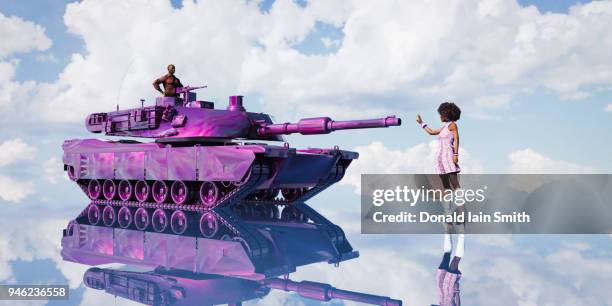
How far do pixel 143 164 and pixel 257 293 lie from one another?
11.7 meters

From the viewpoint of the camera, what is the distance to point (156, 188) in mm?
19016

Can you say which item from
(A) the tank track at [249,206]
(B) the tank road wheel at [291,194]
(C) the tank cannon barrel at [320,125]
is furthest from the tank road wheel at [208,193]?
(B) the tank road wheel at [291,194]

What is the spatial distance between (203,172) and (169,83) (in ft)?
13.0

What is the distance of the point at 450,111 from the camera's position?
12.0 metres

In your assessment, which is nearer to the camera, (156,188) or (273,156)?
(273,156)

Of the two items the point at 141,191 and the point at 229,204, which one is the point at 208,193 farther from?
the point at 141,191

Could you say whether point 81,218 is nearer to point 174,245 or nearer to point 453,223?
point 174,245

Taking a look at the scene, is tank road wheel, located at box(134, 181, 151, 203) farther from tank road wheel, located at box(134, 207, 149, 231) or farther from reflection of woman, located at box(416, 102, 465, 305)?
reflection of woman, located at box(416, 102, 465, 305)

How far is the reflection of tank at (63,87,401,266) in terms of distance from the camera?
15125mm

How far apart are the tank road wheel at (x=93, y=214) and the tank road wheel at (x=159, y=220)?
4.94 feet

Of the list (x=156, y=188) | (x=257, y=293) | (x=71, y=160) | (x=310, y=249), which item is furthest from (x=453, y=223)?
(x=71, y=160)

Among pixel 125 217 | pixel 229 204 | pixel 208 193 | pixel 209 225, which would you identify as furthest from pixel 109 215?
pixel 209 225

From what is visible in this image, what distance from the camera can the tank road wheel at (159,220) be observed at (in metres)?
14.6

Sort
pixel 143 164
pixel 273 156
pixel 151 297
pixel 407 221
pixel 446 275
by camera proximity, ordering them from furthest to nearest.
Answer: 1. pixel 143 164
2. pixel 273 156
3. pixel 407 221
4. pixel 446 275
5. pixel 151 297
